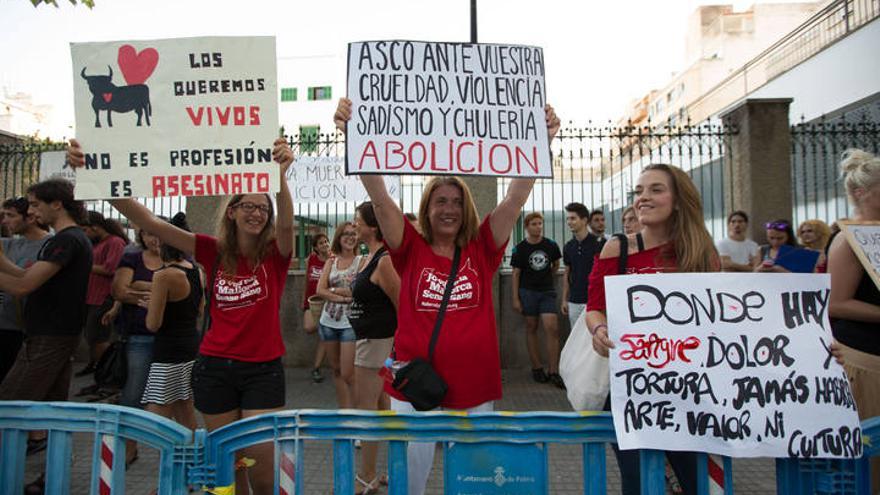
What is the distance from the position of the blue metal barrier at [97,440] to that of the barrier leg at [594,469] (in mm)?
1428

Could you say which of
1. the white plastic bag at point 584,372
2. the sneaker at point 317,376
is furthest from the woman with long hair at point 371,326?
the sneaker at point 317,376

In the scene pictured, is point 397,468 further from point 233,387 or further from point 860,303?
point 860,303

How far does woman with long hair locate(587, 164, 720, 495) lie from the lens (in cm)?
240

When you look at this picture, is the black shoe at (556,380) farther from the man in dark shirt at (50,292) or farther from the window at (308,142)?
the man in dark shirt at (50,292)

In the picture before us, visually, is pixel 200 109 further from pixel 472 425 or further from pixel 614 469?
pixel 614 469

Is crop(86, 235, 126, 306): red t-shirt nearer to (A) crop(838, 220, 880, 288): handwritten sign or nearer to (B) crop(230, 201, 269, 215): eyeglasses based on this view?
(B) crop(230, 201, 269, 215): eyeglasses

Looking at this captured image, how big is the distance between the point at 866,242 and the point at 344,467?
8.07ft

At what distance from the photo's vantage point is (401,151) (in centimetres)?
286

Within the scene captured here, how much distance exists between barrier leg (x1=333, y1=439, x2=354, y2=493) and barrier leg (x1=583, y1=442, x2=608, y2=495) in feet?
2.78

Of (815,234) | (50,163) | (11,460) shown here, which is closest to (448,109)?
(11,460)

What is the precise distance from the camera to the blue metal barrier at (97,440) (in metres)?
2.12

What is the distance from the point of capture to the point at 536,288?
24.8 ft

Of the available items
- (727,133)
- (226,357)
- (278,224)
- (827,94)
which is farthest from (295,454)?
(827,94)

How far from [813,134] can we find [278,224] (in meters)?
8.16
